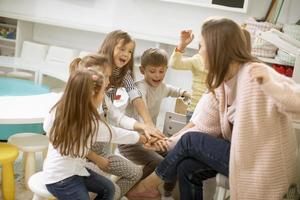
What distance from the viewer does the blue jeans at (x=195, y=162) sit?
149cm

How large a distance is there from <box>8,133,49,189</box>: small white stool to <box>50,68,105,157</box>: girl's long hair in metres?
0.53

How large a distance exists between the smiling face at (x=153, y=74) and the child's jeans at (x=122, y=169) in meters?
0.46

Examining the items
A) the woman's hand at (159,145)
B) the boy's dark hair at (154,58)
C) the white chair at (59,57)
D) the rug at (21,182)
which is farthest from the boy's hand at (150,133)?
the white chair at (59,57)

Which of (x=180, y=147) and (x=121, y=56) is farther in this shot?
(x=121, y=56)

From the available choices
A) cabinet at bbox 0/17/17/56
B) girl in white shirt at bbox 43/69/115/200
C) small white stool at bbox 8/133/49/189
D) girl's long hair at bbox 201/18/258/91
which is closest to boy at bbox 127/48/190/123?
small white stool at bbox 8/133/49/189

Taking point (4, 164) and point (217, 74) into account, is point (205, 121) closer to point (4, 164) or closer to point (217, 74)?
point (217, 74)

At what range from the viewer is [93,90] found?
149 centimetres

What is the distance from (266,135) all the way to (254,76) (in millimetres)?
219

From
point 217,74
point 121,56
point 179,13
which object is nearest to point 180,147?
point 217,74

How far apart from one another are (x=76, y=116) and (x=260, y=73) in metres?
0.68

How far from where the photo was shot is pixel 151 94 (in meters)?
2.18

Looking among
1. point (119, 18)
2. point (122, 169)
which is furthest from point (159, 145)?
point (119, 18)

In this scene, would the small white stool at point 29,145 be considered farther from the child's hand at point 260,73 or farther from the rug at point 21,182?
the child's hand at point 260,73

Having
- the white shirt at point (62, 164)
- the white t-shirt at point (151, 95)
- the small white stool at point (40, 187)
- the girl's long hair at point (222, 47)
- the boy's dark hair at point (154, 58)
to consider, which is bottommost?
the small white stool at point (40, 187)
